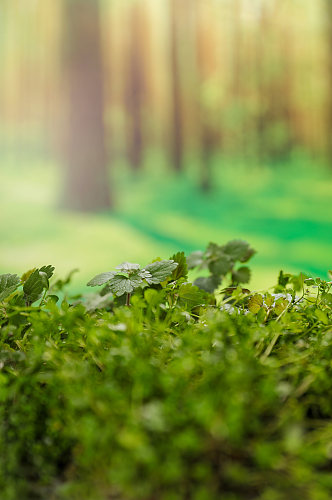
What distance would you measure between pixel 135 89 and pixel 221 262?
4168mm

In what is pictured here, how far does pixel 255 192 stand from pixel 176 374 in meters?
4.11

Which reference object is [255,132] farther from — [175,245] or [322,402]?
[322,402]

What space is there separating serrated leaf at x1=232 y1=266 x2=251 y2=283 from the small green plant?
9.3 inches

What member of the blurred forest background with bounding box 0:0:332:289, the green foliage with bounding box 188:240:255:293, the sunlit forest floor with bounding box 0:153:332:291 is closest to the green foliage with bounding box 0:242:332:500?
the green foliage with bounding box 188:240:255:293

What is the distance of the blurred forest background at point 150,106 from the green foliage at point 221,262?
11.6ft

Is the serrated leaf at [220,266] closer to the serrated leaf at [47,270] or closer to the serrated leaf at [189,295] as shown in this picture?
the serrated leaf at [189,295]

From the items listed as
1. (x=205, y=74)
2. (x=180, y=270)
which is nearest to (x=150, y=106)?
(x=205, y=74)

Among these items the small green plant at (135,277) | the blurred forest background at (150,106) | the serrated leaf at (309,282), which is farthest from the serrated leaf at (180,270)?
the blurred forest background at (150,106)

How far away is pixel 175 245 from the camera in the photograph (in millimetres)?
4359

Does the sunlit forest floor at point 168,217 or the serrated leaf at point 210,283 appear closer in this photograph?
the serrated leaf at point 210,283

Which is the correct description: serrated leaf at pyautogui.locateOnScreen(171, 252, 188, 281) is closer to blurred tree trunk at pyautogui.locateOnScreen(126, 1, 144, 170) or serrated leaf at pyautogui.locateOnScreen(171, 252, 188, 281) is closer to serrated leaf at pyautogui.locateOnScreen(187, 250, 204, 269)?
serrated leaf at pyautogui.locateOnScreen(187, 250, 204, 269)

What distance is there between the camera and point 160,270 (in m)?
0.78

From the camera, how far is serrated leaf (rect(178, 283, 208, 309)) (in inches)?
30.3

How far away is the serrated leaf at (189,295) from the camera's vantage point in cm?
77
